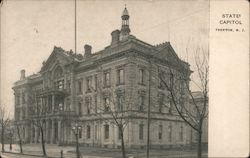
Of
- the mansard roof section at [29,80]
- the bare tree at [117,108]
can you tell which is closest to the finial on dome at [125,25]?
the bare tree at [117,108]

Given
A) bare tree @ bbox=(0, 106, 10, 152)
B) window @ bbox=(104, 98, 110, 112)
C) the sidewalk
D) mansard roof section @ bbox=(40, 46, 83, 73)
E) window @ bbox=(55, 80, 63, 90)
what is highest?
mansard roof section @ bbox=(40, 46, 83, 73)

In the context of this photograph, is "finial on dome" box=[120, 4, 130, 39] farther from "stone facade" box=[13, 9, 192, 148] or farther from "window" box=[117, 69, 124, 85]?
"window" box=[117, 69, 124, 85]

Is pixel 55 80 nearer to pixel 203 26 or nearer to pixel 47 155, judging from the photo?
pixel 47 155

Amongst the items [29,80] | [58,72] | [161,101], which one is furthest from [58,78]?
[161,101]

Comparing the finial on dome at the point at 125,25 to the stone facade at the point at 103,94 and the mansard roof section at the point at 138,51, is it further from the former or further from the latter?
the mansard roof section at the point at 138,51

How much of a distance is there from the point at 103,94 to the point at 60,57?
1.72 meters

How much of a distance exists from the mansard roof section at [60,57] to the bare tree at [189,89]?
2.88m

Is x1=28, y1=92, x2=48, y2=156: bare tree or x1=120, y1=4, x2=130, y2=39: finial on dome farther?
x1=28, y1=92, x2=48, y2=156: bare tree

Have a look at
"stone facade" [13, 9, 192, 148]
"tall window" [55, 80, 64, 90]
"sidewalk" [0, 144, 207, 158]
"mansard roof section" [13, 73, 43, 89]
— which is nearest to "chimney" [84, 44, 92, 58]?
"stone facade" [13, 9, 192, 148]

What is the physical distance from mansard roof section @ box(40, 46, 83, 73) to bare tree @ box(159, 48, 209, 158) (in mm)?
2878

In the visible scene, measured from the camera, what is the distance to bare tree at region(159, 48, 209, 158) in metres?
8.21

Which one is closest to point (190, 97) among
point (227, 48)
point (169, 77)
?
point (169, 77)

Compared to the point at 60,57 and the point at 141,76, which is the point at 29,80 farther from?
the point at 141,76

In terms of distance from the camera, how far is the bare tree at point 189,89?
8212 millimetres
